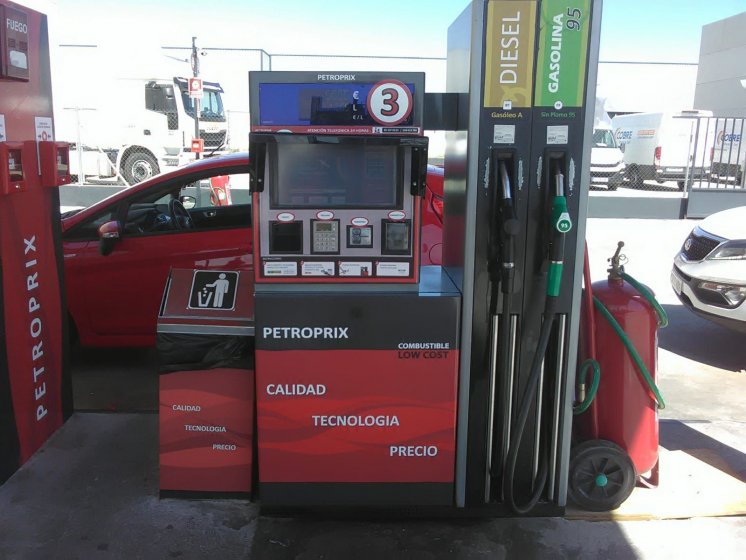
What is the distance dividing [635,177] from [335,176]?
1841 cm

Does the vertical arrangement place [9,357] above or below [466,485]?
above

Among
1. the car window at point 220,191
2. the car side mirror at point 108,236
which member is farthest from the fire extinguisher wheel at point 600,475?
the car window at point 220,191

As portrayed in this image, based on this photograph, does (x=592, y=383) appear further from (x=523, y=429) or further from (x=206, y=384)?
(x=206, y=384)

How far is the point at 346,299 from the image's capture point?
287 cm

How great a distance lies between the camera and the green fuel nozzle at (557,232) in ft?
8.81

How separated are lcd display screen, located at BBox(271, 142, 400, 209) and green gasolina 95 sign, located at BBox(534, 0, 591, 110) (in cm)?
67

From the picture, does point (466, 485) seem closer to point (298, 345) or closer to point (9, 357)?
point (298, 345)

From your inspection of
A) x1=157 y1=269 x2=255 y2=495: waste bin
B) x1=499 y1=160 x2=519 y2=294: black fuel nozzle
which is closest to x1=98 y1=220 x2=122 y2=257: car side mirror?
x1=157 y1=269 x2=255 y2=495: waste bin

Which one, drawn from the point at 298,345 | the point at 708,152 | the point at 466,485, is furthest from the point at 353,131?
the point at 708,152

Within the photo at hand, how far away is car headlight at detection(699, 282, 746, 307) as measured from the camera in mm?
5320

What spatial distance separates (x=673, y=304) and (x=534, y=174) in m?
5.54

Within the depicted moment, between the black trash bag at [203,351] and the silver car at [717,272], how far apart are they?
4060mm

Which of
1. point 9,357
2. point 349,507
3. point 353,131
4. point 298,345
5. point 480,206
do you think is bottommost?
point 349,507

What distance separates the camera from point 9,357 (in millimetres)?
3453
